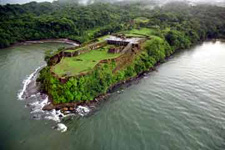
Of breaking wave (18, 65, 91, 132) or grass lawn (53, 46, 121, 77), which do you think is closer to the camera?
breaking wave (18, 65, 91, 132)

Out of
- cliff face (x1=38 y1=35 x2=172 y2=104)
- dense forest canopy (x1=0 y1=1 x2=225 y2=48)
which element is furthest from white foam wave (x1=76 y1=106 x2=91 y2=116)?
dense forest canopy (x1=0 y1=1 x2=225 y2=48)

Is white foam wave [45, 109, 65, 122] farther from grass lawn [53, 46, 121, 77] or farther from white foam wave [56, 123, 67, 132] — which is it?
grass lawn [53, 46, 121, 77]

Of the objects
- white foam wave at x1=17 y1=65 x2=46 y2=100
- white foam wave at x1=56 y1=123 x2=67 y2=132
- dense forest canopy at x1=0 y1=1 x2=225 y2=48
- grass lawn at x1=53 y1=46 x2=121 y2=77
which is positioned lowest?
white foam wave at x1=56 y1=123 x2=67 y2=132

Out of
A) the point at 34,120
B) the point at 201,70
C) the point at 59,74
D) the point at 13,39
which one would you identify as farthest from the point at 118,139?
the point at 13,39

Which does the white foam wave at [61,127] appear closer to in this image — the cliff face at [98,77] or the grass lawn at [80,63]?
the cliff face at [98,77]

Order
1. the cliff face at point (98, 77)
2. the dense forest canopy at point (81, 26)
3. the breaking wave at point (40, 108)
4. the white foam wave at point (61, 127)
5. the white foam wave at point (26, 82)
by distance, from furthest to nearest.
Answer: the dense forest canopy at point (81, 26), the white foam wave at point (26, 82), the cliff face at point (98, 77), the breaking wave at point (40, 108), the white foam wave at point (61, 127)

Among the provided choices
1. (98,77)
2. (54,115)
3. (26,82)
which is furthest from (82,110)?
(26,82)

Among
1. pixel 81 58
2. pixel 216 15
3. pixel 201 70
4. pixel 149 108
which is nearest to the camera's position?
pixel 149 108

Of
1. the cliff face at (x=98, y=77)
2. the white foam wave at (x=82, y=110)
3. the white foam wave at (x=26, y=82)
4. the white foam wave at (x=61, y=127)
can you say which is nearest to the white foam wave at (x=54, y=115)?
the white foam wave at (x=61, y=127)

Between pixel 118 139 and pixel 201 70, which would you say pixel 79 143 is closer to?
pixel 118 139
